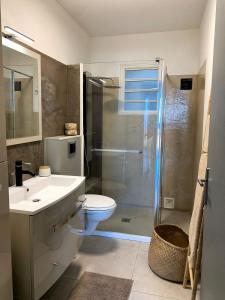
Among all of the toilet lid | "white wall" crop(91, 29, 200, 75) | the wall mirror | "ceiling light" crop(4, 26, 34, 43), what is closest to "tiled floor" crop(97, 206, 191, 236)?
the toilet lid

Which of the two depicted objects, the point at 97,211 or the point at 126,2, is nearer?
the point at 97,211

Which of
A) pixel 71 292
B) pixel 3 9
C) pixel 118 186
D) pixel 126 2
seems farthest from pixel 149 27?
pixel 71 292

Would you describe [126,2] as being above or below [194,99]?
above

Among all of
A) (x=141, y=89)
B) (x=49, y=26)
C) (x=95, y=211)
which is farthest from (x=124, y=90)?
(x=95, y=211)

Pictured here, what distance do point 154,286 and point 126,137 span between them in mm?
1946

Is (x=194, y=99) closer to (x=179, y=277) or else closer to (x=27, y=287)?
(x=179, y=277)

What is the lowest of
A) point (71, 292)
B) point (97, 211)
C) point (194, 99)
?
point (71, 292)

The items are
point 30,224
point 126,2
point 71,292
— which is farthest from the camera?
point 126,2

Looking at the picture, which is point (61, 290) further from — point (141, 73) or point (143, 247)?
point (141, 73)

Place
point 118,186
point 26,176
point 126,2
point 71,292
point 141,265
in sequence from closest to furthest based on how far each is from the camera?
point 71,292, point 26,176, point 141,265, point 126,2, point 118,186

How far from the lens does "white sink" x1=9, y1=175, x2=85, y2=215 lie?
56.9 inches

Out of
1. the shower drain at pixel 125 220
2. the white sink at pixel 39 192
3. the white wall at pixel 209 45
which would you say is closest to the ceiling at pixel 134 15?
the white wall at pixel 209 45

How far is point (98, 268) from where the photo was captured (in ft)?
7.10

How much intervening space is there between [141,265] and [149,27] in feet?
9.16
